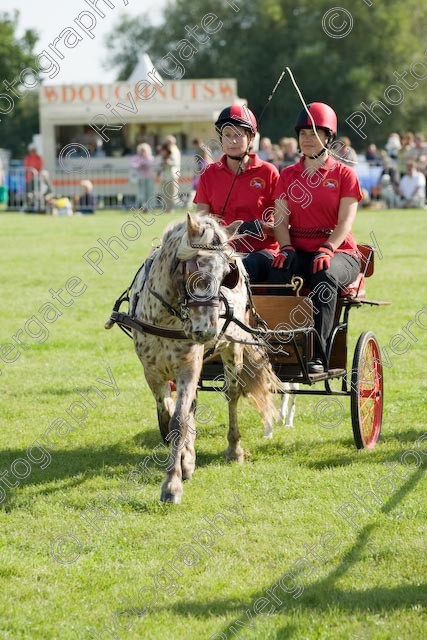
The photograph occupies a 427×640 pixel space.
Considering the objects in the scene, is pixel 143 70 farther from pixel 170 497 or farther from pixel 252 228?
pixel 170 497

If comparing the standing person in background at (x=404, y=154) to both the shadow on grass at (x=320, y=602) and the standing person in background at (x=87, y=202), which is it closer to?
the standing person in background at (x=87, y=202)

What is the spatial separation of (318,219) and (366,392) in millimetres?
1246

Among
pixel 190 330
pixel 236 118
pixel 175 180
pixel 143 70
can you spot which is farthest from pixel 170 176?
pixel 190 330

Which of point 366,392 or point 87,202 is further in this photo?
point 87,202

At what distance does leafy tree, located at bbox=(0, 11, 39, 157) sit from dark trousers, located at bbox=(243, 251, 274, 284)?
51899 mm

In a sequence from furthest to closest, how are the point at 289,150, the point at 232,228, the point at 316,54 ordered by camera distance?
the point at 316,54, the point at 289,150, the point at 232,228

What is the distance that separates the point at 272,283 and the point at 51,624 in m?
3.19

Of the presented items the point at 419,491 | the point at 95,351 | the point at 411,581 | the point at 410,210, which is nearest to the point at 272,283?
the point at 419,491

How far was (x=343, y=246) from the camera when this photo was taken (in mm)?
6758

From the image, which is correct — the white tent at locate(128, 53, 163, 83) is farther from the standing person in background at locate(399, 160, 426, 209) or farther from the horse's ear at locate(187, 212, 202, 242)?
the horse's ear at locate(187, 212, 202, 242)

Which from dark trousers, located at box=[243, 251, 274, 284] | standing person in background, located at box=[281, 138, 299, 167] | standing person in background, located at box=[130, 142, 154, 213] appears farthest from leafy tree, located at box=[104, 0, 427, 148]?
dark trousers, located at box=[243, 251, 274, 284]

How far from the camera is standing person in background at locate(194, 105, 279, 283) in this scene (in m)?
6.71

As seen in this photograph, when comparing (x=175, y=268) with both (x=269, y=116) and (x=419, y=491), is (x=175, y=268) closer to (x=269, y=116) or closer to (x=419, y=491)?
(x=419, y=491)

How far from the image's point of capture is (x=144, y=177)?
2653 centimetres
